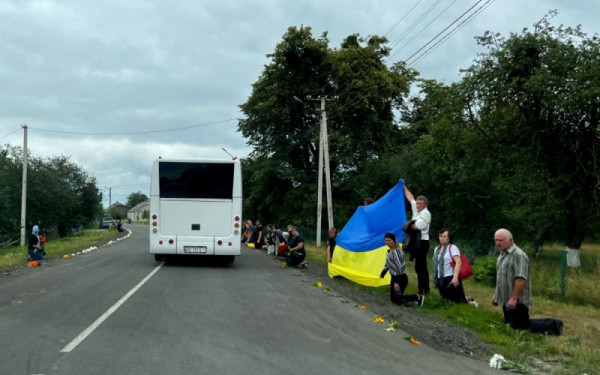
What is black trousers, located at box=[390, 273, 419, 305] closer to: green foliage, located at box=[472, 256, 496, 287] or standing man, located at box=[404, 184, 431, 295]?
standing man, located at box=[404, 184, 431, 295]

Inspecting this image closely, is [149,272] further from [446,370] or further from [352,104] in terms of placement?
[352,104]

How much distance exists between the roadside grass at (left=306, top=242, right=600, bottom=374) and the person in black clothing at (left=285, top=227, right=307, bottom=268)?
525cm

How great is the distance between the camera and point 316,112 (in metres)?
40.1

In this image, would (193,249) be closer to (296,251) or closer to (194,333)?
(296,251)

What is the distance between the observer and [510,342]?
7.77 meters

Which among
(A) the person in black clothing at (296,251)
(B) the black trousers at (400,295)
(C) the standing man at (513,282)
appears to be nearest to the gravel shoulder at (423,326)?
(B) the black trousers at (400,295)

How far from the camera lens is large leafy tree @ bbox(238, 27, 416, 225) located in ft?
127

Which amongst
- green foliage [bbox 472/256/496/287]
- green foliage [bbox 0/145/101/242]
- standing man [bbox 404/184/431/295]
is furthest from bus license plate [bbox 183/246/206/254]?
green foliage [bbox 0/145/101/242]

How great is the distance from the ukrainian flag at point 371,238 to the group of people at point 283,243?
12.9 feet

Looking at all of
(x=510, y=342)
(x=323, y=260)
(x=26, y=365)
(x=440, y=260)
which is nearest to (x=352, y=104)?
(x=323, y=260)

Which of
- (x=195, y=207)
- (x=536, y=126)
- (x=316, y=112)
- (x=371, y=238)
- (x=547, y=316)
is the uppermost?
(x=316, y=112)

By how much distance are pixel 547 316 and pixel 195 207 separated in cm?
1073

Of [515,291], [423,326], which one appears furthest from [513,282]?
[423,326]

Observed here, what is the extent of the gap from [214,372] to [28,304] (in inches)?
228
